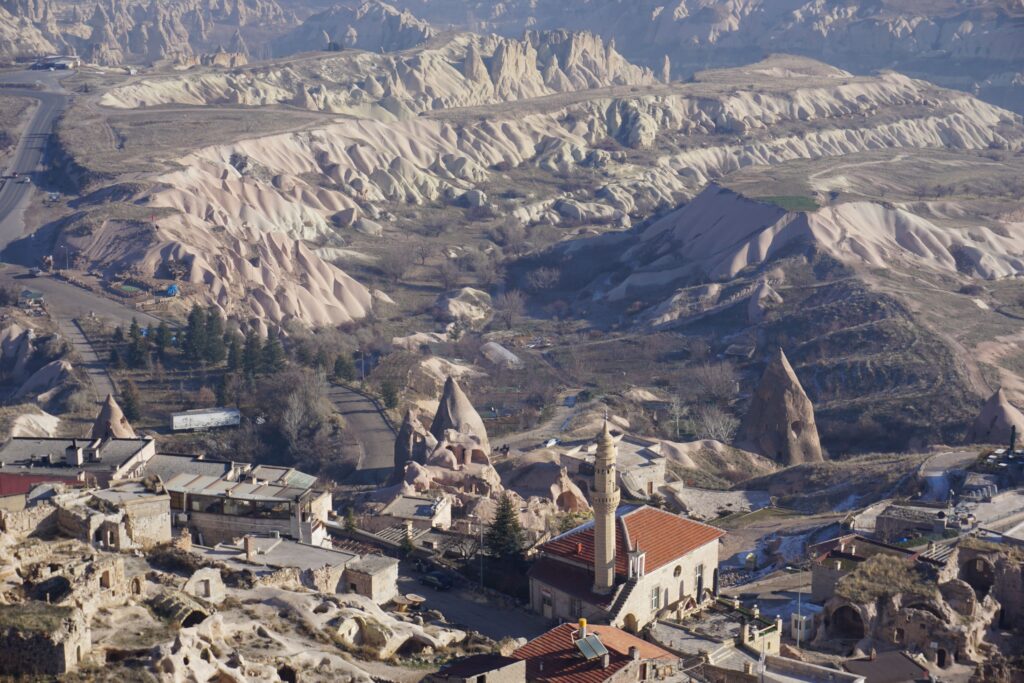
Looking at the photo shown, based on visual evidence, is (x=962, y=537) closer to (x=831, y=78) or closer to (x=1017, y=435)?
(x=1017, y=435)

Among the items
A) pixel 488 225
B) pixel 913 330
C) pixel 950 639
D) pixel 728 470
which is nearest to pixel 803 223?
pixel 913 330

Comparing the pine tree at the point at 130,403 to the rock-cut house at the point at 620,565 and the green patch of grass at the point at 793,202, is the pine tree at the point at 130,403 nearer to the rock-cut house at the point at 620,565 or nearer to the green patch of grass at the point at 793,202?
the rock-cut house at the point at 620,565

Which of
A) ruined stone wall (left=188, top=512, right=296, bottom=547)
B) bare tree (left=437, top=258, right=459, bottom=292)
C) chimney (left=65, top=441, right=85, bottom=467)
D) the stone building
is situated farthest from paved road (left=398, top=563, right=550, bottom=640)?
bare tree (left=437, top=258, right=459, bottom=292)

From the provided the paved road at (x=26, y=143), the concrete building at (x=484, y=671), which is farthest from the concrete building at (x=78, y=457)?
the paved road at (x=26, y=143)

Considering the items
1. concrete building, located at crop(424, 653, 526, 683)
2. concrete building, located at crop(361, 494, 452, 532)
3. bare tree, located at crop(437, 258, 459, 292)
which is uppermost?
concrete building, located at crop(424, 653, 526, 683)

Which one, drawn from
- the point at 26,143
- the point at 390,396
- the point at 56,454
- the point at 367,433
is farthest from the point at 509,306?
the point at 56,454

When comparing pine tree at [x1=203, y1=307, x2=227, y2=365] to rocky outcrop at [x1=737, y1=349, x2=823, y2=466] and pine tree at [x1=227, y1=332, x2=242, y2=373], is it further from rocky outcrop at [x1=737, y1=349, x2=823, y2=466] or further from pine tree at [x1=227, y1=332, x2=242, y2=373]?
rocky outcrop at [x1=737, y1=349, x2=823, y2=466]

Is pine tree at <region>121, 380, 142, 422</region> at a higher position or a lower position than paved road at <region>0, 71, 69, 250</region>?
lower
